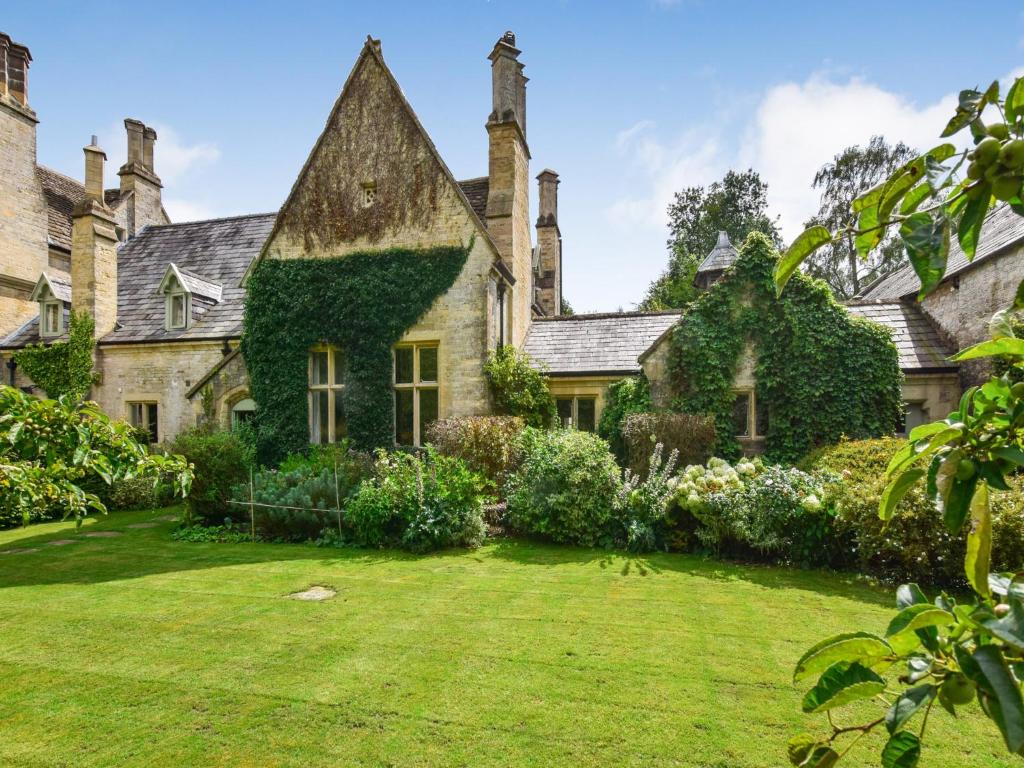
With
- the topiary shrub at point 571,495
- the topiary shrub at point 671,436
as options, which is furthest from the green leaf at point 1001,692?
the topiary shrub at point 671,436

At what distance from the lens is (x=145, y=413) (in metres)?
17.0

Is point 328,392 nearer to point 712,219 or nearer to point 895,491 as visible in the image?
point 895,491

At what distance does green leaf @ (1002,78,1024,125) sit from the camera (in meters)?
1.01

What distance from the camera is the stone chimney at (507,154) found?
13.8 m

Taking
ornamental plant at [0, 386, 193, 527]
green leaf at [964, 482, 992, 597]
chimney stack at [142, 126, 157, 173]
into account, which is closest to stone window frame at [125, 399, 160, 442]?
chimney stack at [142, 126, 157, 173]

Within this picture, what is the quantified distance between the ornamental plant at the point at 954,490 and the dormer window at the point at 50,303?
22.0 meters

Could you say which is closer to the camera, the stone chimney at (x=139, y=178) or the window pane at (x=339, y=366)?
the window pane at (x=339, y=366)

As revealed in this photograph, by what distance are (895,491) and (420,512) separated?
28.7 feet

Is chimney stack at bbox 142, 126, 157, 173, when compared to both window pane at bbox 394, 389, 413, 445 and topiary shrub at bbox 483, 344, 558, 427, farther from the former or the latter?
topiary shrub at bbox 483, 344, 558, 427

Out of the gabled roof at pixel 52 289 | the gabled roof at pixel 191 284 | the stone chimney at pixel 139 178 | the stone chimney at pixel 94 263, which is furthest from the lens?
the stone chimney at pixel 139 178

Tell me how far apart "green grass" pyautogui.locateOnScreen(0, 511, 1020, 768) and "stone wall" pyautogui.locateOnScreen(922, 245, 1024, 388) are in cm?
815

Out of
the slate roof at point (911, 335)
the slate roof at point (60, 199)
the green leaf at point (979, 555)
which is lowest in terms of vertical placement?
the green leaf at point (979, 555)

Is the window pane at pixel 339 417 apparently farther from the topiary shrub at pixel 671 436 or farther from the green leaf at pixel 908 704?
the green leaf at pixel 908 704

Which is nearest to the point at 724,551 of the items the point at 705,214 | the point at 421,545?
the point at 421,545
